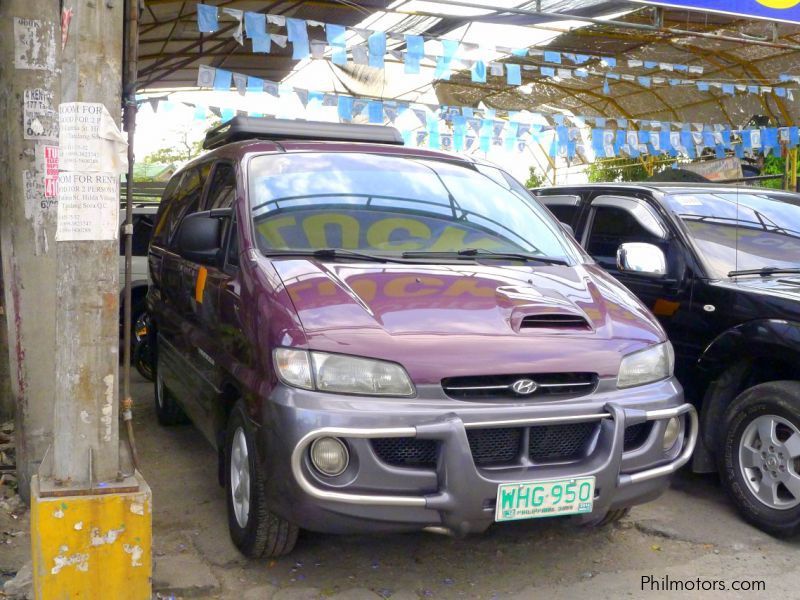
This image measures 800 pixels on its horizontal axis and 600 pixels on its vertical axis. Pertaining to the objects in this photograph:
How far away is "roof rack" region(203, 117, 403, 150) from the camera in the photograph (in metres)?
5.00

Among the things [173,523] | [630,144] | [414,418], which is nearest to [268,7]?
[630,144]

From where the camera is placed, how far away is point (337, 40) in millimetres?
8656

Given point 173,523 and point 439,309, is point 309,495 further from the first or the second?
point 173,523

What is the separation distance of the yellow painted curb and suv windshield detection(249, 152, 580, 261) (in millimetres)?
1278

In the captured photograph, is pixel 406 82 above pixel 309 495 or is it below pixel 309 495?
above

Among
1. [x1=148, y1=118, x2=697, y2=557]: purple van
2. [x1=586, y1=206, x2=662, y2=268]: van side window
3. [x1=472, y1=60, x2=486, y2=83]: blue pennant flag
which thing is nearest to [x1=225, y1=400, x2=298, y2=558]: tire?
[x1=148, y1=118, x2=697, y2=557]: purple van

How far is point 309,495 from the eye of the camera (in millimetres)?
2980

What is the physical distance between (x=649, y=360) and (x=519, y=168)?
61.6 ft

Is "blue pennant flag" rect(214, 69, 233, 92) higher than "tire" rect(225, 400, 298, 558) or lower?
higher

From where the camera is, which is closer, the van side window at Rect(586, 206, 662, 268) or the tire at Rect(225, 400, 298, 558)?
the tire at Rect(225, 400, 298, 558)

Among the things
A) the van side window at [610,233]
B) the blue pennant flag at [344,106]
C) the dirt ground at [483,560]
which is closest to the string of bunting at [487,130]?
the blue pennant flag at [344,106]

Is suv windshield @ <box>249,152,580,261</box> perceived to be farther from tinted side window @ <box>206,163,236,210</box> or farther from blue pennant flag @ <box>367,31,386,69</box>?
blue pennant flag @ <box>367,31,386,69</box>

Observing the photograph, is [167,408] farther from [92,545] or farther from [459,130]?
[459,130]

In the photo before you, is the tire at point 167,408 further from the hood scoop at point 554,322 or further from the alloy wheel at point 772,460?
the alloy wheel at point 772,460
